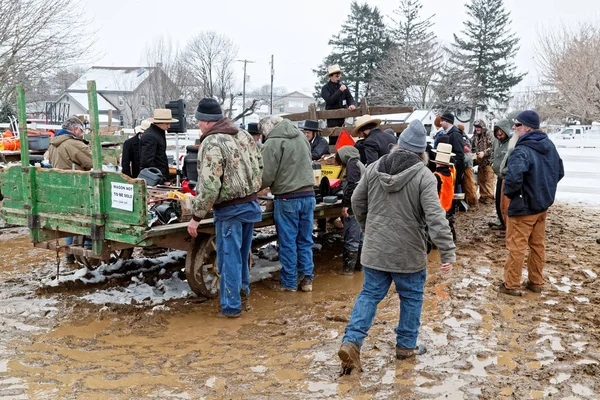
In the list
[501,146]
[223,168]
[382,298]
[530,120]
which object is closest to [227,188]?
[223,168]

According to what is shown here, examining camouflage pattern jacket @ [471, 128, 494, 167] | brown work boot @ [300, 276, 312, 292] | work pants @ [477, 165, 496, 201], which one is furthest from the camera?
work pants @ [477, 165, 496, 201]

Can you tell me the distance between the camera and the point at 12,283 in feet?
21.3

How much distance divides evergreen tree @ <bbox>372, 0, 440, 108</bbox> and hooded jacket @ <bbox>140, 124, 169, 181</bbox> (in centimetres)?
3625

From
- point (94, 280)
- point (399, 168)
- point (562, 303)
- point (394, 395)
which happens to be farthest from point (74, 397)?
point (562, 303)

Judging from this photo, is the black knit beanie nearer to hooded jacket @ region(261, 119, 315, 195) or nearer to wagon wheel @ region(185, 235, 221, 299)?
hooded jacket @ region(261, 119, 315, 195)

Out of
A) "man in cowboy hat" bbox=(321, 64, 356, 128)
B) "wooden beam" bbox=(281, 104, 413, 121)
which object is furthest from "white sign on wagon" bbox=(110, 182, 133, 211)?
"man in cowboy hat" bbox=(321, 64, 356, 128)

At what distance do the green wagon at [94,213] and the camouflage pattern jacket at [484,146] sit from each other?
796cm

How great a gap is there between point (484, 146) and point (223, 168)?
859 centimetres

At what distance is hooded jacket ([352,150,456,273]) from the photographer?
4.09 metres

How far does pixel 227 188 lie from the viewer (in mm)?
5164

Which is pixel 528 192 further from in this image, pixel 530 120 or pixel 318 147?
pixel 318 147

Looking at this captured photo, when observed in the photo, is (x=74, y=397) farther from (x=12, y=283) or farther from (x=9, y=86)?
(x=9, y=86)

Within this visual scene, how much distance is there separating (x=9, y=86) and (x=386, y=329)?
66.3 feet

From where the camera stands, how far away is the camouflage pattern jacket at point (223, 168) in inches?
200
